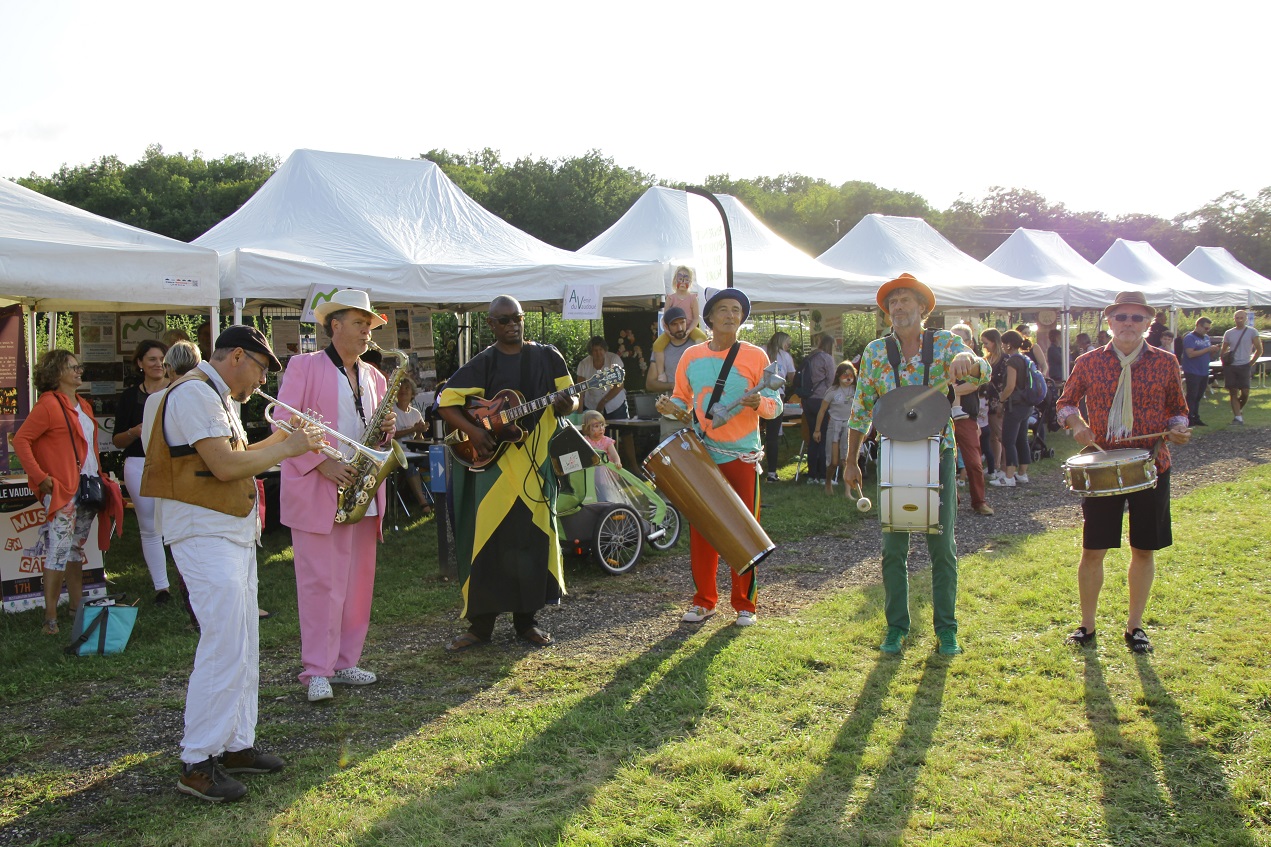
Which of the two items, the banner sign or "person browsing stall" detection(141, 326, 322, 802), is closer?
"person browsing stall" detection(141, 326, 322, 802)

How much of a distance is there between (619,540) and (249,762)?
395 cm

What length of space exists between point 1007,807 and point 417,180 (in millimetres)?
9684

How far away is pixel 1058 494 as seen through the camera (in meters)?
10.3

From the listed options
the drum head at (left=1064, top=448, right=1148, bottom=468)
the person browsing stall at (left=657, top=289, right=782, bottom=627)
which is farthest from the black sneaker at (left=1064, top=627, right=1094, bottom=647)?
the person browsing stall at (left=657, top=289, right=782, bottom=627)

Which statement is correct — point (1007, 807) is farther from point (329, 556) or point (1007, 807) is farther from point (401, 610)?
point (401, 610)

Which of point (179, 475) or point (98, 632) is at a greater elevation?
point (179, 475)

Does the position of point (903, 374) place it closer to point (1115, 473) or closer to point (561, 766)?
point (1115, 473)

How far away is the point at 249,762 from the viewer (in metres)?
3.79

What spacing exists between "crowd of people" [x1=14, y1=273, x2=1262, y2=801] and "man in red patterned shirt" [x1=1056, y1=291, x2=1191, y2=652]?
0.03 feet

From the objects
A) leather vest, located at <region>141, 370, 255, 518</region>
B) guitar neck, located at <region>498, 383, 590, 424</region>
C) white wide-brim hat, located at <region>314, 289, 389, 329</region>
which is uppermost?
white wide-brim hat, located at <region>314, 289, 389, 329</region>

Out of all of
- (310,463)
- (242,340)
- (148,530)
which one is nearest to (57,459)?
(148,530)

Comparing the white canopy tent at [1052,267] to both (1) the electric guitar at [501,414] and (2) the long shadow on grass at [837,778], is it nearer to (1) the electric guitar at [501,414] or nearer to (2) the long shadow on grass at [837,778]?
(1) the electric guitar at [501,414]

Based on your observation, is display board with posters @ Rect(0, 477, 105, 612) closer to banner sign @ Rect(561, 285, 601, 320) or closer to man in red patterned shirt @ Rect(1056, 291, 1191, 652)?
banner sign @ Rect(561, 285, 601, 320)

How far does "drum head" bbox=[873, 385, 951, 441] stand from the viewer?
4.61 meters
